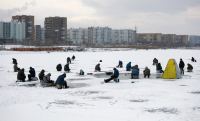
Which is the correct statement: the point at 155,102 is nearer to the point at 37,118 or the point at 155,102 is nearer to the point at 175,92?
the point at 175,92

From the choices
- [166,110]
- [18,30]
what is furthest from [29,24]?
[166,110]

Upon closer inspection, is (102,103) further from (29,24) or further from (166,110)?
(29,24)

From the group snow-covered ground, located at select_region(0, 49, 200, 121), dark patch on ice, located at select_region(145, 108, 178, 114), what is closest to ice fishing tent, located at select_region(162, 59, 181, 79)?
snow-covered ground, located at select_region(0, 49, 200, 121)

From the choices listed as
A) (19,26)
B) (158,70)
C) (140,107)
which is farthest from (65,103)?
(19,26)

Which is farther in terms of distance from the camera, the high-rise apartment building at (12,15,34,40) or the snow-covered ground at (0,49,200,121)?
the high-rise apartment building at (12,15,34,40)

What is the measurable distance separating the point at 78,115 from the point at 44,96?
14.3ft

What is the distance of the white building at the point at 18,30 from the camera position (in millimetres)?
169875

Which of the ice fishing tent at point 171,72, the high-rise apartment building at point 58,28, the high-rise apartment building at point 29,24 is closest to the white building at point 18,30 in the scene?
the high-rise apartment building at point 29,24

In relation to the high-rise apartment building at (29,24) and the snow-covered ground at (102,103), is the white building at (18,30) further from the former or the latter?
the snow-covered ground at (102,103)

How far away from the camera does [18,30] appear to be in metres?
171

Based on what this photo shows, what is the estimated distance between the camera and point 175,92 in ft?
50.2

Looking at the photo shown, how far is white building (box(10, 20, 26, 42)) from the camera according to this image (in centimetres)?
16988

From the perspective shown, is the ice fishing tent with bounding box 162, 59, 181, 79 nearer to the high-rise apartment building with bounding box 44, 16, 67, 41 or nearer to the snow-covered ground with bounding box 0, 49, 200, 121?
the snow-covered ground with bounding box 0, 49, 200, 121

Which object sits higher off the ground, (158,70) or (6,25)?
(6,25)
